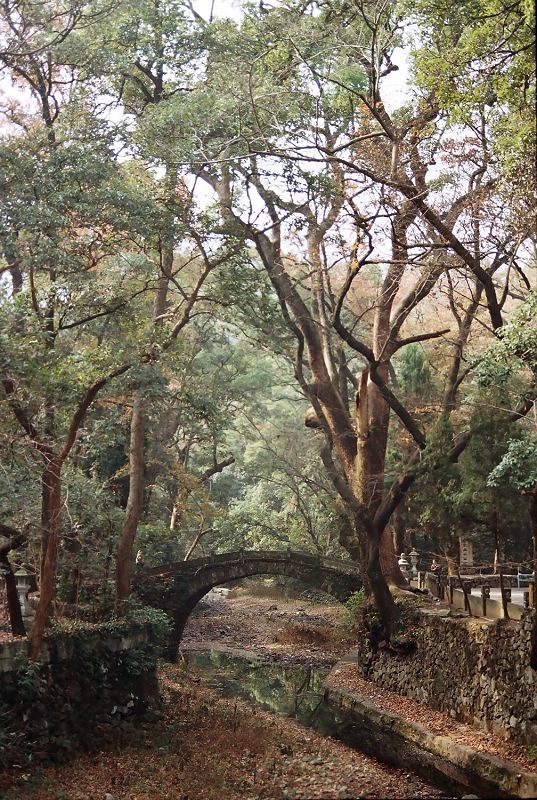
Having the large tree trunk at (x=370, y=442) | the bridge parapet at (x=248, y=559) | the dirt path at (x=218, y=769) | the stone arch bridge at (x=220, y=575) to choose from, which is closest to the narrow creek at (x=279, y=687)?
the dirt path at (x=218, y=769)

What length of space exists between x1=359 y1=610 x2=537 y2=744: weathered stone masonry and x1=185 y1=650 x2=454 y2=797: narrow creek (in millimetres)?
1713

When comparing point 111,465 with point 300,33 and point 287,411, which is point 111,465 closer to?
point 300,33

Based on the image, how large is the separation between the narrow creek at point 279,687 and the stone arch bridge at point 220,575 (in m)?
1.91

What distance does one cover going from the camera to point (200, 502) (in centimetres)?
2584

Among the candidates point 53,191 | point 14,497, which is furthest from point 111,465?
point 53,191

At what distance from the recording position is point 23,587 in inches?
637

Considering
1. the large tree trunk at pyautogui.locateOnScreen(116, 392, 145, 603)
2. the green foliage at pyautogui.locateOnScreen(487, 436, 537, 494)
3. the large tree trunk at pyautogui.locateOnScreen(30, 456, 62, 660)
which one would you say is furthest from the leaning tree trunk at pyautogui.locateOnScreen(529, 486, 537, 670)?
the large tree trunk at pyautogui.locateOnScreen(116, 392, 145, 603)

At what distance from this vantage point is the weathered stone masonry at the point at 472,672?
13523mm

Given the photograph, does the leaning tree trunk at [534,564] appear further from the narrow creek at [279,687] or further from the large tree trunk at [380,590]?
the large tree trunk at [380,590]

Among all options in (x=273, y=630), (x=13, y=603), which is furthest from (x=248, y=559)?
(x=13, y=603)

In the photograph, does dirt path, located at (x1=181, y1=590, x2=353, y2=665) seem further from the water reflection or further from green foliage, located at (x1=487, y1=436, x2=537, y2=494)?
green foliage, located at (x1=487, y1=436, x2=537, y2=494)

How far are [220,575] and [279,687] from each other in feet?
13.8

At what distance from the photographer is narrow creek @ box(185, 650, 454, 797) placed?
17719 millimetres

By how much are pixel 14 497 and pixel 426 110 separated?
33.5 ft
